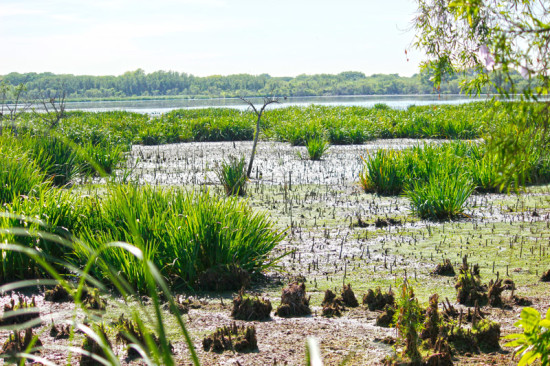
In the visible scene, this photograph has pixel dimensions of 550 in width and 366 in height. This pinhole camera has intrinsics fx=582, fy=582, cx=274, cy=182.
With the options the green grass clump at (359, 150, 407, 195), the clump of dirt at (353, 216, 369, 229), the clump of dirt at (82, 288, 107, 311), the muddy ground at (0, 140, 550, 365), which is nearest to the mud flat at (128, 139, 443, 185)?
the muddy ground at (0, 140, 550, 365)

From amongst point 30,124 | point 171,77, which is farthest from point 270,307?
point 171,77

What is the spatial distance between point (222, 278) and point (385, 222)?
363 centimetres

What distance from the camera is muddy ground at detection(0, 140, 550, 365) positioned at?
4.26 m

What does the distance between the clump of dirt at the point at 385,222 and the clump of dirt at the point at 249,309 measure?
402cm

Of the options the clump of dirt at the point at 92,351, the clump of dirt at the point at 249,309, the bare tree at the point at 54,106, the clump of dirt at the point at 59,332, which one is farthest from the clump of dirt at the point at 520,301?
the bare tree at the point at 54,106

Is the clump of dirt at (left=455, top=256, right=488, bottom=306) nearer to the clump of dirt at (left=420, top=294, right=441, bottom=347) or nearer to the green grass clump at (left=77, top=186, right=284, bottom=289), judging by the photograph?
the clump of dirt at (left=420, top=294, right=441, bottom=347)

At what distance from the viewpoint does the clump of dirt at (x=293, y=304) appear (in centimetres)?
495

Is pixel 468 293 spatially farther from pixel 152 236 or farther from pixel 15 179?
pixel 15 179

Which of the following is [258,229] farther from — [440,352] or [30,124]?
[30,124]

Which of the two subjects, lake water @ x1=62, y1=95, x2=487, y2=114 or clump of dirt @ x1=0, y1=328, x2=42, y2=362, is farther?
lake water @ x1=62, y1=95, x2=487, y2=114

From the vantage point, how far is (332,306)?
Answer: 4977mm

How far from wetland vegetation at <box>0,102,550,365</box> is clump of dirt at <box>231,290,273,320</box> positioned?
2 cm

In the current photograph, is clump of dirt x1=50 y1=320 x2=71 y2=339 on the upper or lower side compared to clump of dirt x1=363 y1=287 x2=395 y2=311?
lower

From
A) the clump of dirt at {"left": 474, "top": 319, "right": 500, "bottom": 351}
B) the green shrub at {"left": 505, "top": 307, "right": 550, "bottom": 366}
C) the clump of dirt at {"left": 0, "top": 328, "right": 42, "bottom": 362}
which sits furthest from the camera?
the clump of dirt at {"left": 474, "top": 319, "right": 500, "bottom": 351}
